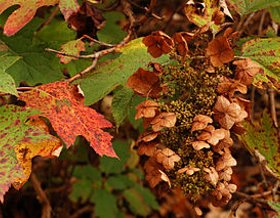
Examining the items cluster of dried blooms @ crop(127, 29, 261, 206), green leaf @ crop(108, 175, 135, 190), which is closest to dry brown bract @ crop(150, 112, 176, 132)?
cluster of dried blooms @ crop(127, 29, 261, 206)

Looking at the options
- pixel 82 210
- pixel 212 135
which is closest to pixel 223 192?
pixel 212 135

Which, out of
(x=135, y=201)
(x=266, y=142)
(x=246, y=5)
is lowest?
(x=135, y=201)

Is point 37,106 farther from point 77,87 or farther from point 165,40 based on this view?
point 165,40

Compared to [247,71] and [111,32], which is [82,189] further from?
[247,71]

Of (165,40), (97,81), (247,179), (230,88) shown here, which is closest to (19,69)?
(97,81)

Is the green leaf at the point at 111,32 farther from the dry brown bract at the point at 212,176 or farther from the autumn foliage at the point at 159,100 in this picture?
the dry brown bract at the point at 212,176

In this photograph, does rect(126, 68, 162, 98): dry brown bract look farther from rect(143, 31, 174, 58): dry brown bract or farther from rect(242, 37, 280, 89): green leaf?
rect(242, 37, 280, 89): green leaf
